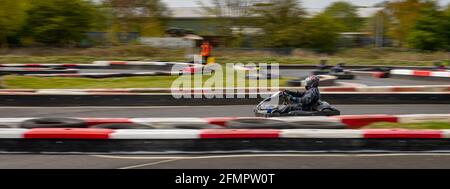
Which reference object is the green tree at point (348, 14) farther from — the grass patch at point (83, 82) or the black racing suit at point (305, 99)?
the black racing suit at point (305, 99)

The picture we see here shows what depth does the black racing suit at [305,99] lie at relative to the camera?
8.85 metres

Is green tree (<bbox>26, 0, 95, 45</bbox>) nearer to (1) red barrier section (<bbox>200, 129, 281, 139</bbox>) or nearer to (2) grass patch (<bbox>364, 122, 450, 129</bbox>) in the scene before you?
(2) grass patch (<bbox>364, 122, 450, 129</bbox>)

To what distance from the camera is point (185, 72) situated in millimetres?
17375

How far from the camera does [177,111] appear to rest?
1078 cm

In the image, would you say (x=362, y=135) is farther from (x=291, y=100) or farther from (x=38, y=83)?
(x=38, y=83)

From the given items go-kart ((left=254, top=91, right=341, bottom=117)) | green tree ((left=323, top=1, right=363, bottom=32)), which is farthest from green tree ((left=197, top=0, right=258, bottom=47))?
go-kart ((left=254, top=91, right=341, bottom=117))

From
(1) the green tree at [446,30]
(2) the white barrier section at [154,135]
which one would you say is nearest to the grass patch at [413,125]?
(2) the white barrier section at [154,135]

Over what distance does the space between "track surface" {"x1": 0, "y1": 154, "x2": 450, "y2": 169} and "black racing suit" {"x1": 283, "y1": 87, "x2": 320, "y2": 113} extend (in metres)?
2.85

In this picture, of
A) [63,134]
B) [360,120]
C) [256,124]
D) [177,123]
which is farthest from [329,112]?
[63,134]

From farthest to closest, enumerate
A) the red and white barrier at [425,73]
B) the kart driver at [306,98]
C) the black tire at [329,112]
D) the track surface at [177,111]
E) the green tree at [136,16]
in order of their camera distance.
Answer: the green tree at [136,16] < the red and white barrier at [425,73] < the track surface at [177,111] < the black tire at [329,112] < the kart driver at [306,98]

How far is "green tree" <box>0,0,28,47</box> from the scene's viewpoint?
112 ft

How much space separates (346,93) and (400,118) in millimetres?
3557

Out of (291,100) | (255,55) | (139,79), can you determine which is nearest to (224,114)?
(291,100)

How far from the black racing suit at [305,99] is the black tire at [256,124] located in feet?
5.39
